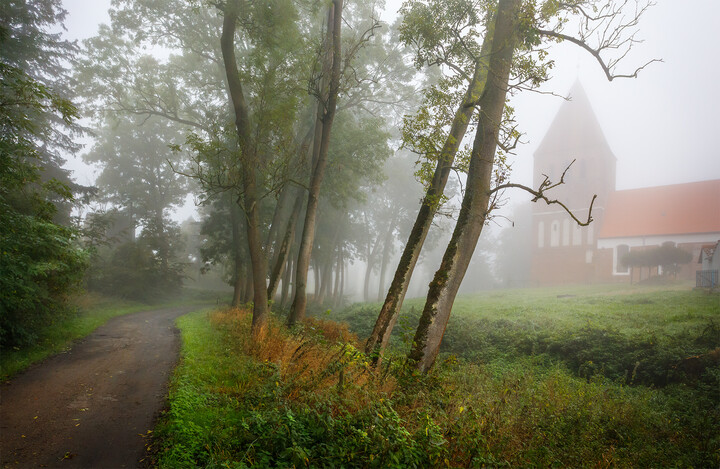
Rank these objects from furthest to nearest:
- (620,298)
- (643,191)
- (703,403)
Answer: (643,191) → (620,298) → (703,403)

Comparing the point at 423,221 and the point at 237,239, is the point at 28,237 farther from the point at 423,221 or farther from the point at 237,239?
the point at 237,239

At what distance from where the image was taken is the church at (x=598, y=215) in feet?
88.8

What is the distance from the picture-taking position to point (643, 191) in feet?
111

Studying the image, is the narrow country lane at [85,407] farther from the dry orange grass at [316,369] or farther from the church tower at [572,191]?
the church tower at [572,191]

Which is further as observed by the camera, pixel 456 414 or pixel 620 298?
pixel 620 298

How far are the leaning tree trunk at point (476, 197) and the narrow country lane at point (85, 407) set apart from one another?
184 inches

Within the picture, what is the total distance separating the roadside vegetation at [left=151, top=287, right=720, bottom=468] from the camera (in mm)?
4262

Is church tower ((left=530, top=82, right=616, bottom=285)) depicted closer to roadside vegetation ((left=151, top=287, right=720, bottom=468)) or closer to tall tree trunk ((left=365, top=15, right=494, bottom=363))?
roadside vegetation ((left=151, top=287, right=720, bottom=468))

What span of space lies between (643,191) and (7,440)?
41.5 meters

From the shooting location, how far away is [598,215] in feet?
121

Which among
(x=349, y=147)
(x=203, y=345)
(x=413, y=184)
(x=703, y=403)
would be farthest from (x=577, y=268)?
(x=203, y=345)

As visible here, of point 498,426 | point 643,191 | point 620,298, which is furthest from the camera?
point 643,191

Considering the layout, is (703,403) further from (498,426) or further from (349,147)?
(349,147)

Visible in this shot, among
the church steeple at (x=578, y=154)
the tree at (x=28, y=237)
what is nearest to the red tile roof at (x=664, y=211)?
the church steeple at (x=578, y=154)
